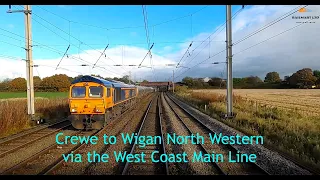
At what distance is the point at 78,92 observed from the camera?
48.4ft

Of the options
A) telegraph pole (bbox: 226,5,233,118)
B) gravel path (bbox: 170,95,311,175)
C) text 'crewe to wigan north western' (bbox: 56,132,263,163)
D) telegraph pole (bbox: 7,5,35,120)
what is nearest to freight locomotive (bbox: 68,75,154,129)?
text 'crewe to wigan north western' (bbox: 56,132,263,163)

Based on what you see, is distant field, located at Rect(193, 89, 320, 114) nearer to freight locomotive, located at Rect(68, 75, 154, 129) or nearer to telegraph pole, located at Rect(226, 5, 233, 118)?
telegraph pole, located at Rect(226, 5, 233, 118)

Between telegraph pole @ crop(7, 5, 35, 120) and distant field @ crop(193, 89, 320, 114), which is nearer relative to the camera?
telegraph pole @ crop(7, 5, 35, 120)

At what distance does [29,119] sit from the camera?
16734mm

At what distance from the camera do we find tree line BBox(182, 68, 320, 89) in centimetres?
10175

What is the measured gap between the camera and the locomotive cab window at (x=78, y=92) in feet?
48.0

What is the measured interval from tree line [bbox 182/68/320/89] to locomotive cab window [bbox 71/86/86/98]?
4002 inches

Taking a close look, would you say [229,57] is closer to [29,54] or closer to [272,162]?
[272,162]

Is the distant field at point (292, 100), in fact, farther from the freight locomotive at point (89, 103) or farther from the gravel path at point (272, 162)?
the freight locomotive at point (89, 103)

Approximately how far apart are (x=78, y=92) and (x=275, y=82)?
119 meters

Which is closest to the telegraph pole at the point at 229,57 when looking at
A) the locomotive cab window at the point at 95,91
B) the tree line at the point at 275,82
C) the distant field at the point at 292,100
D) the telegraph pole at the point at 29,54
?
the locomotive cab window at the point at 95,91

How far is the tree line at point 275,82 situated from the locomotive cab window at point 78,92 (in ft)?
333

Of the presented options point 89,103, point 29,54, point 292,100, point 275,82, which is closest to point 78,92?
point 89,103
